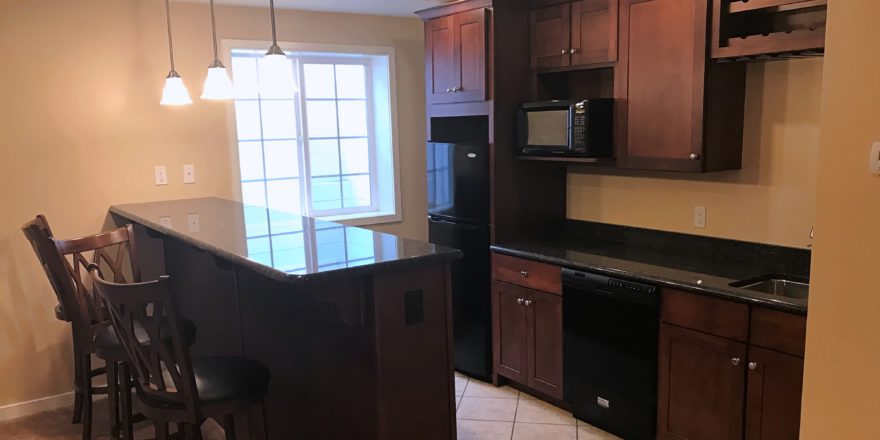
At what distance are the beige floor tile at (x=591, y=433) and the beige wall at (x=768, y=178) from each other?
107 cm

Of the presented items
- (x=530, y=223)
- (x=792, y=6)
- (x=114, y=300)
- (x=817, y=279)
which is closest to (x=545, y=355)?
(x=530, y=223)

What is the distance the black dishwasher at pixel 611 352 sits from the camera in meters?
2.91

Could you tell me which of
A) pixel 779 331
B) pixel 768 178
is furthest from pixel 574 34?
pixel 779 331

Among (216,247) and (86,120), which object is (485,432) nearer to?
(216,247)

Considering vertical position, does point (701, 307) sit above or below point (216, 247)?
below

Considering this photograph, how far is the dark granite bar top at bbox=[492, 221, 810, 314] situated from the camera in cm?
268

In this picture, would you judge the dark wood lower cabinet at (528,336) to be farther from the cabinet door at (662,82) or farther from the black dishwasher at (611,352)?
the cabinet door at (662,82)

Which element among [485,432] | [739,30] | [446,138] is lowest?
[485,432]

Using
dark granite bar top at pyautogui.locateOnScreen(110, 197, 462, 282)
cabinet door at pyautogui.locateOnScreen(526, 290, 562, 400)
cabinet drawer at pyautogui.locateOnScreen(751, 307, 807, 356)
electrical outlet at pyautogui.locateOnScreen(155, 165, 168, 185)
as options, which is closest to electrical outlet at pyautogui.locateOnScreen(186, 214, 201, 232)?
dark granite bar top at pyautogui.locateOnScreen(110, 197, 462, 282)

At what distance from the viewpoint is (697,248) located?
3.28 metres

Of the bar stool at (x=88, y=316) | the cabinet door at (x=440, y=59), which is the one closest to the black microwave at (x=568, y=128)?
the cabinet door at (x=440, y=59)

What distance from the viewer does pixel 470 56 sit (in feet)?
12.3

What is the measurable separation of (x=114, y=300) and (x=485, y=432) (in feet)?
6.38

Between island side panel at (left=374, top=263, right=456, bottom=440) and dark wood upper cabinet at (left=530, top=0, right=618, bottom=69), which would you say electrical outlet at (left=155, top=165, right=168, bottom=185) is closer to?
dark wood upper cabinet at (left=530, top=0, right=618, bottom=69)
